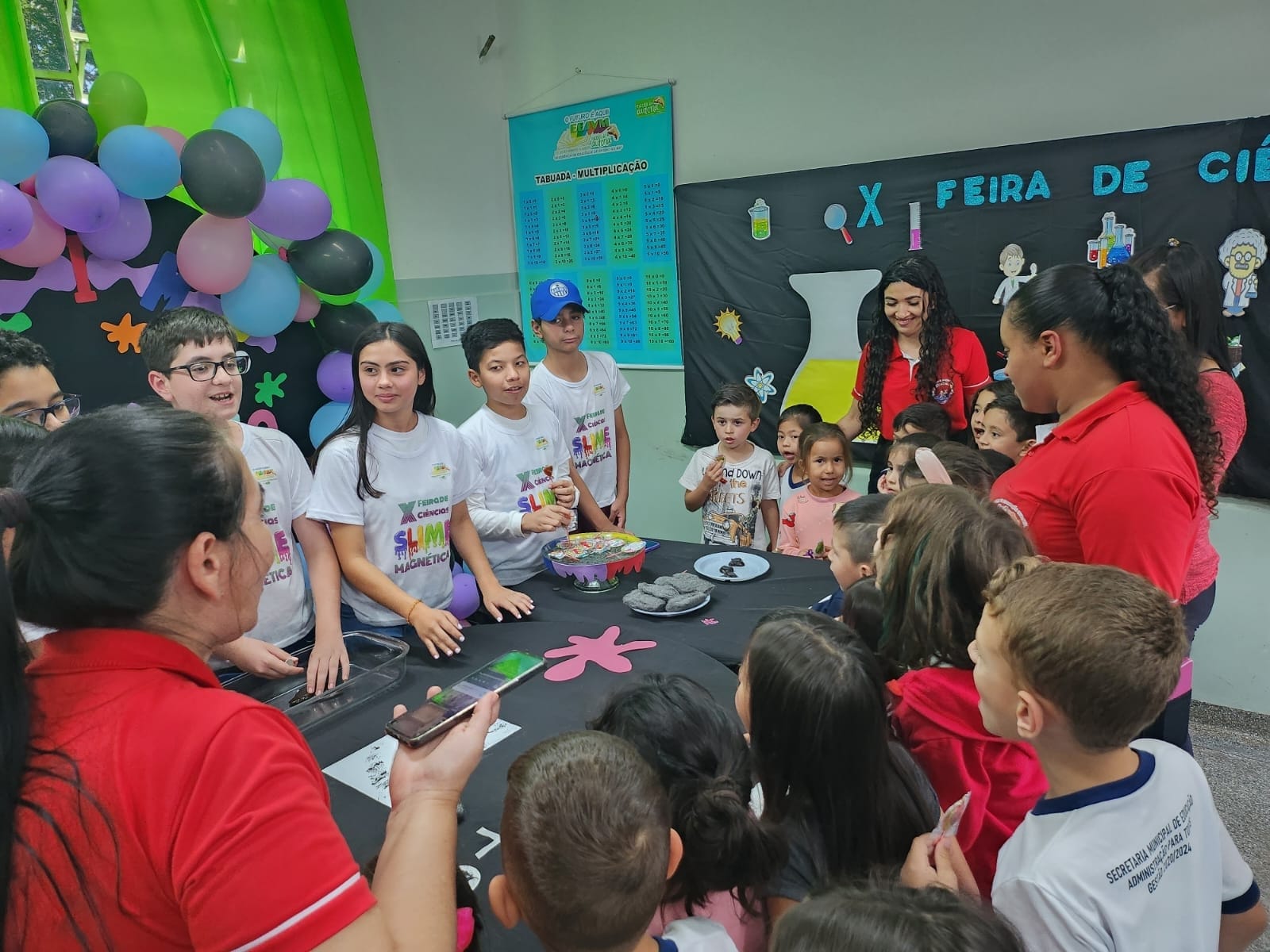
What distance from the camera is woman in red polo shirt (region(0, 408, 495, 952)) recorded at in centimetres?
67

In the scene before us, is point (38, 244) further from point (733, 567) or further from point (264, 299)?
point (733, 567)

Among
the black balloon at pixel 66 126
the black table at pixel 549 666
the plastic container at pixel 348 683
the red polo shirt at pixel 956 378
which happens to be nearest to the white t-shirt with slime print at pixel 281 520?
the plastic container at pixel 348 683

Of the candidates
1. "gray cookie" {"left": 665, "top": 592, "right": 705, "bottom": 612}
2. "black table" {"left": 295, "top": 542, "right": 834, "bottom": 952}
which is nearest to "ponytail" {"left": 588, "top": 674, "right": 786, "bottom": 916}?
"black table" {"left": 295, "top": 542, "right": 834, "bottom": 952}

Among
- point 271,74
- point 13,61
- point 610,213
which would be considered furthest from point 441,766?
point 610,213

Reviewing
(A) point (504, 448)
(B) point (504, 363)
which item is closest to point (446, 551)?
(A) point (504, 448)

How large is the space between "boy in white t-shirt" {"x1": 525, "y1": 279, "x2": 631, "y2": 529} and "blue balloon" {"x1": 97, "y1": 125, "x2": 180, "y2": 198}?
134 cm

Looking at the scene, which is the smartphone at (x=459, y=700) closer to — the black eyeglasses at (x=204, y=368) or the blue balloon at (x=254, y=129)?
the black eyeglasses at (x=204, y=368)

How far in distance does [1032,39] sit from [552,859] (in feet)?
11.7

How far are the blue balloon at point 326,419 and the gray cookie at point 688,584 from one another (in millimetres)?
2004

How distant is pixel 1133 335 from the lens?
155 cm

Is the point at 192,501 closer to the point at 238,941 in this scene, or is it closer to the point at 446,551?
the point at 238,941

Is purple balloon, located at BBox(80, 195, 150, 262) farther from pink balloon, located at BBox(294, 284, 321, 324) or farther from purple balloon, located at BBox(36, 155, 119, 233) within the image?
pink balloon, located at BBox(294, 284, 321, 324)

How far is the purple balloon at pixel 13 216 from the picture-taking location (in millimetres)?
2406

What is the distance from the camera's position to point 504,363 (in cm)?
257
